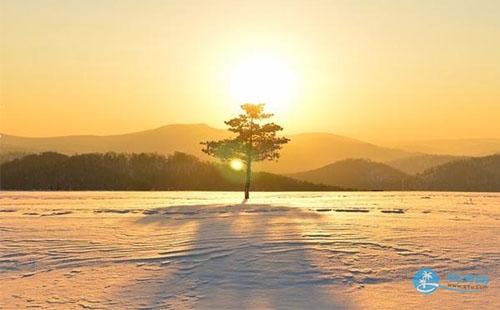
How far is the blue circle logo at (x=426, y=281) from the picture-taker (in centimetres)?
1019

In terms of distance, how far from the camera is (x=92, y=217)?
2566 cm

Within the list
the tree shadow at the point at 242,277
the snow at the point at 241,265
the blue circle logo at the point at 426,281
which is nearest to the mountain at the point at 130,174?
the snow at the point at 241,265

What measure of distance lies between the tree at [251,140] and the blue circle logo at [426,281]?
38096 mm

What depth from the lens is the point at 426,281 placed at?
35.4ft

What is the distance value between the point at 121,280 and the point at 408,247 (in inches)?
321

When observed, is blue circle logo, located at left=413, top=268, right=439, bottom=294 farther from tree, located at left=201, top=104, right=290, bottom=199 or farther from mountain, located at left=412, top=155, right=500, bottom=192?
mountain, located at left=412, top=155, right=500, bottom=192

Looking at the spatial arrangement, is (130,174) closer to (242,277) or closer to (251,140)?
(251,140)

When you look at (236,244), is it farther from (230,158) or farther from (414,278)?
(230,158)

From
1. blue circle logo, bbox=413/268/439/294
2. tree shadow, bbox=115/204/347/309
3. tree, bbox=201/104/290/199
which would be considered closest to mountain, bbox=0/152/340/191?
tree, bbox=201/104/290/199

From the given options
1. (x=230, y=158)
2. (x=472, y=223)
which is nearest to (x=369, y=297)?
(x=472, y=223)

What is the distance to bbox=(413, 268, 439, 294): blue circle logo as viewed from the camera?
33.4ft

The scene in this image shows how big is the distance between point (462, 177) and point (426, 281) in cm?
19483

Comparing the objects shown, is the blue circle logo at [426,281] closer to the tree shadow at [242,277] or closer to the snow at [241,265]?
the snow at [241,265]

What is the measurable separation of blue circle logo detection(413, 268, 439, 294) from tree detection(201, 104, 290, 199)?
38.1 meters
